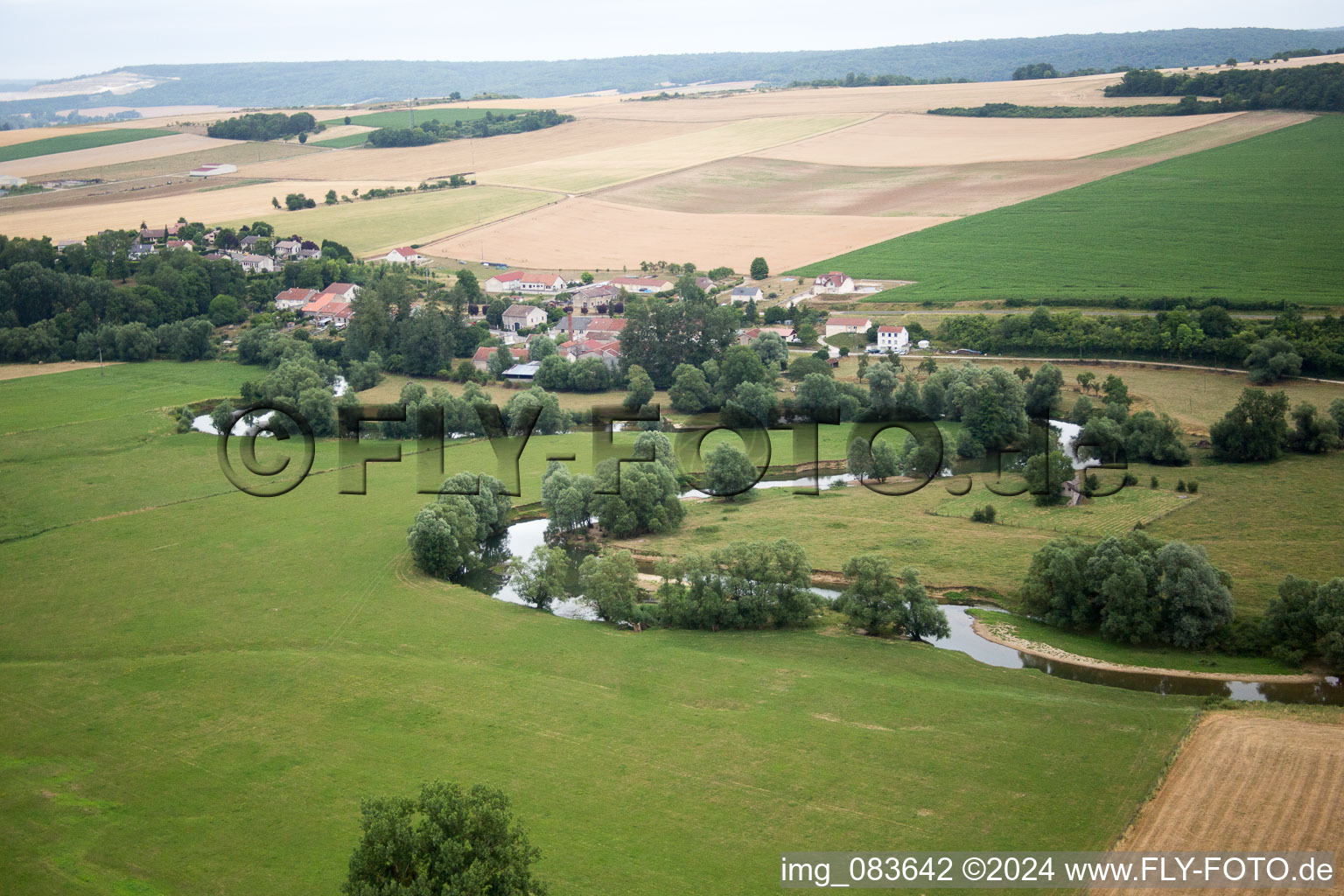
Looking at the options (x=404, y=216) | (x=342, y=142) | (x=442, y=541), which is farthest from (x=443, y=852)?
(x=342, y=142)

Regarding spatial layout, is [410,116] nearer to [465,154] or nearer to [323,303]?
[465,154]

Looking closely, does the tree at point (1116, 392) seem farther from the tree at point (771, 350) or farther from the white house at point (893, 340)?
the tree at point (771, 350)

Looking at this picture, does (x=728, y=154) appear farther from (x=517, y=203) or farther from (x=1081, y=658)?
(x=1081, y=658)

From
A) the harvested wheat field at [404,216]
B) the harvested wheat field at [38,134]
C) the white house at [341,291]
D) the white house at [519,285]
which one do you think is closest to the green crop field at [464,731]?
the white house at [341,291]

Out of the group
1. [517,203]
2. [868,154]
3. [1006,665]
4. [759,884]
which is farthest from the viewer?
[868,154]

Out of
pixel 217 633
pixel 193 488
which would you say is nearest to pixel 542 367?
pixel 193 488
